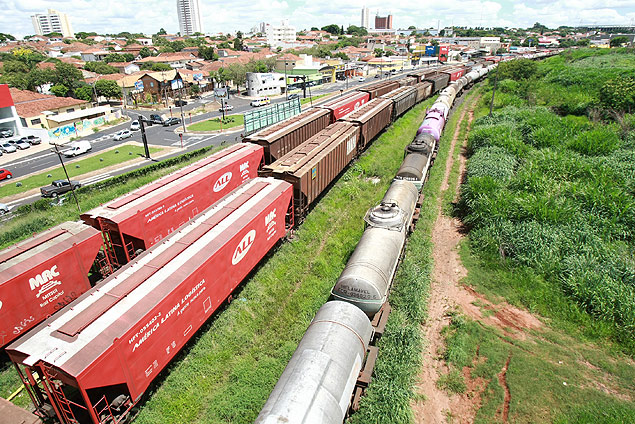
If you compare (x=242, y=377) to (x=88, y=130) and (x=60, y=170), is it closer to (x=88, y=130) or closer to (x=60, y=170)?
(x=60, y=170)

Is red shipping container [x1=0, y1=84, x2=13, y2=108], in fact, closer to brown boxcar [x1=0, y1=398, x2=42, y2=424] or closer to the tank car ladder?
brown boxcar [x1=0, y1=398, x2=42, y2=424]

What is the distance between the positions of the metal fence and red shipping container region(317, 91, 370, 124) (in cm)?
915

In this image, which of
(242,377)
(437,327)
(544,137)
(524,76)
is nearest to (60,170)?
(242,377)

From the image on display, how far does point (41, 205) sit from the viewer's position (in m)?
25.7

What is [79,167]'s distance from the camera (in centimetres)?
3753

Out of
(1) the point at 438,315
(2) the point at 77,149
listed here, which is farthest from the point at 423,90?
(2) the point at 77,149

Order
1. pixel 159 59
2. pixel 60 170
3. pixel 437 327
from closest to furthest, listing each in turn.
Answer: pixel 437 327
pixel 60 170
pixel 159 59

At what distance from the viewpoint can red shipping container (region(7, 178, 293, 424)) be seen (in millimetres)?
8969

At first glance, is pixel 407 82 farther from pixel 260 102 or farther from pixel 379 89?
pixel 260 102

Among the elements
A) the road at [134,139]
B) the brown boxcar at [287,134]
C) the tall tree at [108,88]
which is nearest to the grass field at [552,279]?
the brown boxcar at [287,134]

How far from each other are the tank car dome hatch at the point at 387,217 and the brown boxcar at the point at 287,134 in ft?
40.9

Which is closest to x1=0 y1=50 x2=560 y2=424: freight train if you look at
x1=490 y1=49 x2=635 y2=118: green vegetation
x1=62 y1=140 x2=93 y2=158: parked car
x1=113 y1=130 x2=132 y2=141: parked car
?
x1=62 y1=140 x2=93 y2=158: parked car

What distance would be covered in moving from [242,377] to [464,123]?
45.3m

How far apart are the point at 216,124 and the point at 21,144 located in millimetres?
26285
